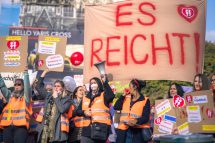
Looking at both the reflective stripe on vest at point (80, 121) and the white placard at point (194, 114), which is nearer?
the white placard at point (194, 114)

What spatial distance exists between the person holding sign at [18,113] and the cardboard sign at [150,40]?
1.09 m

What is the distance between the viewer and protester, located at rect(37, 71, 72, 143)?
794 cm

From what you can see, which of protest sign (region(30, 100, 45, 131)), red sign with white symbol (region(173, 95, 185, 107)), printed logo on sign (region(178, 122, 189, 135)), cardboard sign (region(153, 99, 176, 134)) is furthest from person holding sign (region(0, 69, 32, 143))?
printed logo on sign (region(178, 122, 189, 135))

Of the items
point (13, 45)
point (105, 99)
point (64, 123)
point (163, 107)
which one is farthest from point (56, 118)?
point (13, 45)

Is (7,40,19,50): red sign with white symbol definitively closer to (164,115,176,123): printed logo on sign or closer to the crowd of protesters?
the crowd of protesters

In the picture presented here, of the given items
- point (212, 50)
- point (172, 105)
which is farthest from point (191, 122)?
point (212, 50)

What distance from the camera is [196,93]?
23.3ft

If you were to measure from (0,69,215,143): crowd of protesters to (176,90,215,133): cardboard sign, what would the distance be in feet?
1.00

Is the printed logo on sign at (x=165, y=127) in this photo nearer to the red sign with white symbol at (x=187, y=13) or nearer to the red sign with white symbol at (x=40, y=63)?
the red sign with white symbol at (x=187, y=13)

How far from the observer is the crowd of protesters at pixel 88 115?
7.77 meters

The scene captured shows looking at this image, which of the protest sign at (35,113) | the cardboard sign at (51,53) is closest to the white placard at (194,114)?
the protest sign at (35,113)

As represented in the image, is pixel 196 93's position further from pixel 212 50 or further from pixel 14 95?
pixel 212 50

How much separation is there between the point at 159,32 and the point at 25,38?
2.58 m

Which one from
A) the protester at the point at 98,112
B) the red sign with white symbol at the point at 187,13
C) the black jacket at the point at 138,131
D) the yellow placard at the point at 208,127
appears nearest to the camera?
the yellow placard at the point at 208,127
